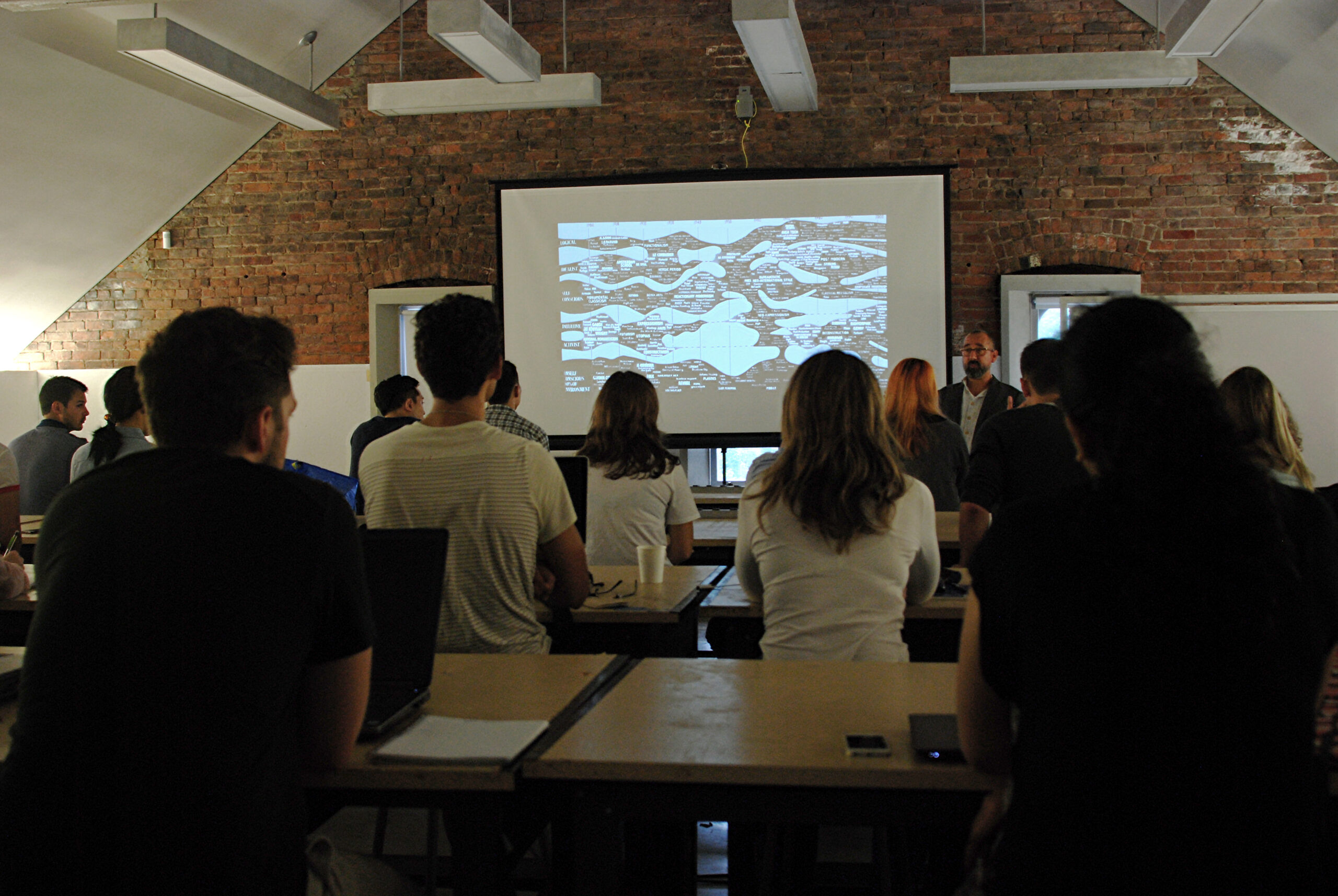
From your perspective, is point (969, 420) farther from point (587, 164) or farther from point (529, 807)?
point (529, 807)

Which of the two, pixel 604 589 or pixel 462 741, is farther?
pixel 604 589

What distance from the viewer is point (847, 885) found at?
235 centimetres

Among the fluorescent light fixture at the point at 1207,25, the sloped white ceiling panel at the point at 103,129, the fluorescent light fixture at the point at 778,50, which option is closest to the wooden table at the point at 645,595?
the fluorescent light fixture at the point at 778,50

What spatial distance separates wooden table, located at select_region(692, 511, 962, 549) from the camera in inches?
153

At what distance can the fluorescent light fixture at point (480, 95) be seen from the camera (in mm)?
6023

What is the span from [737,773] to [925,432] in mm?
2847

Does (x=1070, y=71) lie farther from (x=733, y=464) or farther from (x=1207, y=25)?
(x=733, y=464)

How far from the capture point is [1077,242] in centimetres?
676

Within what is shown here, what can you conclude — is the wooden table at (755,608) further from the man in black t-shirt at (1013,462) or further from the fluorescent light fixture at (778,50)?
the fluorescent light fixture at (778,50)

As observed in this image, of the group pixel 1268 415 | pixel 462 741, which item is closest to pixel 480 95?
pixel 1268 415

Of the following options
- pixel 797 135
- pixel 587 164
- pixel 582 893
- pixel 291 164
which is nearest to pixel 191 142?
pixel 291 164

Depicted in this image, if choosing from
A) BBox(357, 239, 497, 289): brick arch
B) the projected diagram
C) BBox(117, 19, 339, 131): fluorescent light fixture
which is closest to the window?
the projected diagram

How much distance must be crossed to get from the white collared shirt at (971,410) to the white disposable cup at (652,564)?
3534 millimetres

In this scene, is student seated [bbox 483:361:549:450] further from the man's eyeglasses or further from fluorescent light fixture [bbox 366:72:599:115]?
fluorescent light fixture [bbox 366:72:599:115]
